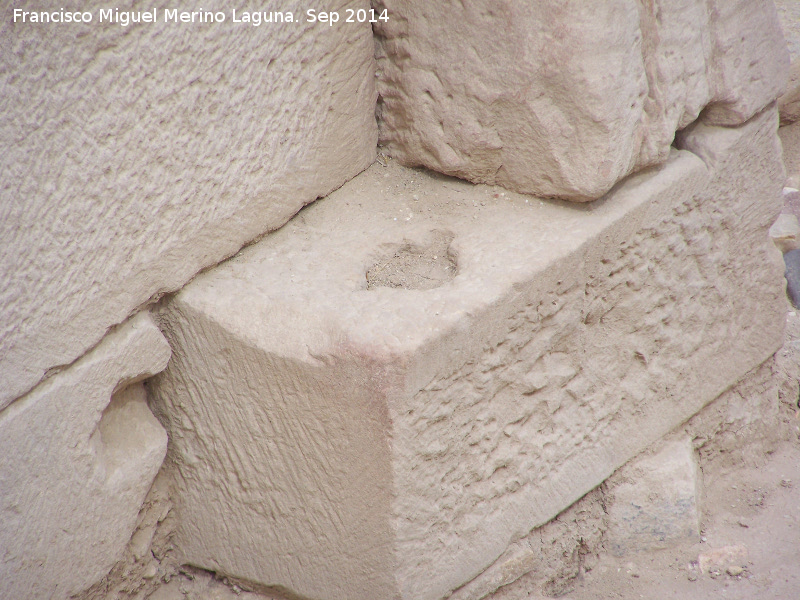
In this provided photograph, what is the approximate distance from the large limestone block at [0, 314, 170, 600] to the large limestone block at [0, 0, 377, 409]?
2.0 inches

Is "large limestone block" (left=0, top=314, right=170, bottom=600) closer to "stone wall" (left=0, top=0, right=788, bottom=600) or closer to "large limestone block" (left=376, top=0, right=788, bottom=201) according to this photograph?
"stone wall" (left=0, top=0, right=788, bottom=600)

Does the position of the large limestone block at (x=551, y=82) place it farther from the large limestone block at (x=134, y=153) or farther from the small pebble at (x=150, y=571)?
the small pebble at (x=150, y=571)

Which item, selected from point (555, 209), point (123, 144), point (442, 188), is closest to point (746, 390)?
point (555, 209)

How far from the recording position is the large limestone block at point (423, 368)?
131cm

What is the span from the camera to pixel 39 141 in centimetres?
115

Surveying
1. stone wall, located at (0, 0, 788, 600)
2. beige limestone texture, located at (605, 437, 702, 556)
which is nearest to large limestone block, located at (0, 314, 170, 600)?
stone wall, located at (0, 0, 788, 600)

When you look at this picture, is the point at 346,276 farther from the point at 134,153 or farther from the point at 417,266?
the point at 134,153

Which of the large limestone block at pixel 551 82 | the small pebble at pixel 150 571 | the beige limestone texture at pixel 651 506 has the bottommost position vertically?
the beige limestone texture at pixel 651 506

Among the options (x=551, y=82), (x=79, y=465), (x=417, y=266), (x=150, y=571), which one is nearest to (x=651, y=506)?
(x=417, y=266)

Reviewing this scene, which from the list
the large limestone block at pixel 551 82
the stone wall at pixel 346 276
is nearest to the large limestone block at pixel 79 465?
the stone wall at pixel 346 276

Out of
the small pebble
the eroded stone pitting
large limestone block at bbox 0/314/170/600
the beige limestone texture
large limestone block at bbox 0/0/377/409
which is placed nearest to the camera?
large limestone block at bbox 0/0/377/409

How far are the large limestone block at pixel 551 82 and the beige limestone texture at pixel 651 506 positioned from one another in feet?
2.15

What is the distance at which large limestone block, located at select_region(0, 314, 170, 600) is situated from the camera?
126cm

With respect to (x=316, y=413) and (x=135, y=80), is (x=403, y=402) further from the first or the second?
(x=135, y=80)
